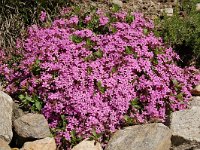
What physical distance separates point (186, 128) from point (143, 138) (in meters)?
0.69

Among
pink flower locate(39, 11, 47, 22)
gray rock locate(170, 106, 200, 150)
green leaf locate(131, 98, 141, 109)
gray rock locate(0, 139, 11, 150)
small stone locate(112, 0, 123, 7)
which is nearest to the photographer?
gray rock locate(0, 139, 11, 150)

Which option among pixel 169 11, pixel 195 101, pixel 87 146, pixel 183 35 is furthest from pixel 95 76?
pixel 169 11

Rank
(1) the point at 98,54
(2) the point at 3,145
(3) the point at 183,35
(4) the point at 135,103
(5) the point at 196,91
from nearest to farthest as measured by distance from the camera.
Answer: (2) the point at 3,145
(4) the point at 135,103
(1) the point at 98,54
(5) the point at 196,91
(3) the point at 183,35

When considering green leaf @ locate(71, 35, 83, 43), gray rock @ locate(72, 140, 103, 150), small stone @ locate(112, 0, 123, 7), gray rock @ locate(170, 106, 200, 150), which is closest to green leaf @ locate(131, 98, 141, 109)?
gray rock @ locate(170, 106, 200, 150)

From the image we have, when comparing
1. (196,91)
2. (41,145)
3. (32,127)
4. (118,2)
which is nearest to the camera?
(41,145)

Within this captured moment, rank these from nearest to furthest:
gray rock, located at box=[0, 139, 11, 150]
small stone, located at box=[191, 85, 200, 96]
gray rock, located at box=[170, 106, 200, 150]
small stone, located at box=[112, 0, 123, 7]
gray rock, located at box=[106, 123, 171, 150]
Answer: gray rock, located at box=[0, 139, 11, 150] → gray rock, located at box=[106, 123, 171, 150] → gray rock, located at box=[170, 106, 200, 150] → small stone, located at box=[191, 85, 200, 96] → small stone, located at box=[112, 0, 123, 7]

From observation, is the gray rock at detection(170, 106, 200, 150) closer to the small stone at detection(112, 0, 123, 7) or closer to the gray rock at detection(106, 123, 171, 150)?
the gray rock at detection(106, 123, 171, 150)

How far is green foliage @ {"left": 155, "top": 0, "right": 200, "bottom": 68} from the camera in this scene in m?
7.46

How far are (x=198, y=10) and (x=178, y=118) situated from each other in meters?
3.49

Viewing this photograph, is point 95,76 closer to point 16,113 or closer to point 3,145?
point 16,113

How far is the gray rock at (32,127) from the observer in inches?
226

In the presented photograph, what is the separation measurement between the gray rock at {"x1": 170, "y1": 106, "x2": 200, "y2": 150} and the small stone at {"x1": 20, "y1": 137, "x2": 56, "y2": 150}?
1.67 m

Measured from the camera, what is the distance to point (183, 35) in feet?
24.8

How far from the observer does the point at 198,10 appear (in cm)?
879
